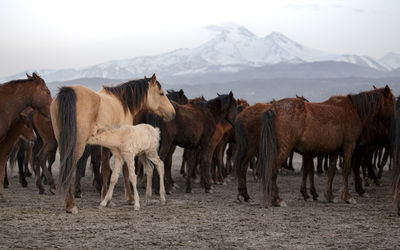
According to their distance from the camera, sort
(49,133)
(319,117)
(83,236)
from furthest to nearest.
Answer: (49,133) → (319,117) → (83,236)

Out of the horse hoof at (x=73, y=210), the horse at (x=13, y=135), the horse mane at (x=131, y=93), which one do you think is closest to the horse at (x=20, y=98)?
the horse at (x=13, y=135)

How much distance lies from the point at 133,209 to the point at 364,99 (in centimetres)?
509

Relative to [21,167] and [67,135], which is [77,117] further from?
[21,167]

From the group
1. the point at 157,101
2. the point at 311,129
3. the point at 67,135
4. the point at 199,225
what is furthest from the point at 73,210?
the point at 311,129

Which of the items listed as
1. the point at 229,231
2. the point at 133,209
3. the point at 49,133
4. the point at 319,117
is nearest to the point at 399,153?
the point at 319,117

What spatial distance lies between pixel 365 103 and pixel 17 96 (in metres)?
6.83

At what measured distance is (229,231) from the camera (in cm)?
679

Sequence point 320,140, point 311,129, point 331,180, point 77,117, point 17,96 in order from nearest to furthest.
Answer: point 77,117
point 311,129
point 320,140
point 17,96
point 331,180

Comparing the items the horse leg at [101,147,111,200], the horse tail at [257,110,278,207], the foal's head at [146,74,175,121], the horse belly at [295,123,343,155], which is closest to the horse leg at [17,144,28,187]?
the horse leg at [101,147,111,200]

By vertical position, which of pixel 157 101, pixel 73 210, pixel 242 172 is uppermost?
pixel 157 101

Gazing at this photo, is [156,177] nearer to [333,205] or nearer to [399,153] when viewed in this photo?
[333,205]

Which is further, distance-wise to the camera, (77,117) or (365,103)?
(365,103)

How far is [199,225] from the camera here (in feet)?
23.6

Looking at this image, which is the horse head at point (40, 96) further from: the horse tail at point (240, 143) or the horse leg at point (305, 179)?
the horse leg at point (305, 179)
